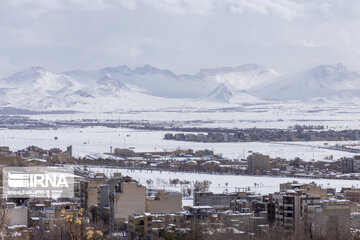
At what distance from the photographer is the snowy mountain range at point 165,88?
8875 cm

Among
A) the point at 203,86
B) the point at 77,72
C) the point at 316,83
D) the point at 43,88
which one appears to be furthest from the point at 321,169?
the point at 77,72

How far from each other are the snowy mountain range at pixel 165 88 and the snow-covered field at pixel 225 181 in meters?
61.6

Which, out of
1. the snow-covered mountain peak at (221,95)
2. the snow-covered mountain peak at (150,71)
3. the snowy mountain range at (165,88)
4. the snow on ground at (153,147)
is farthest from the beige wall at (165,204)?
the snow-covered mountain peak at (150,71)

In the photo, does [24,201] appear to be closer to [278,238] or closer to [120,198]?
[120,198]

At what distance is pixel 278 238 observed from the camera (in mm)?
7656

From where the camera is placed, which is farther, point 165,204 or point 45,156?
point 45,156

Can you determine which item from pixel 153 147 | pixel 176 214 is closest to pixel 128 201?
pixel 176 214

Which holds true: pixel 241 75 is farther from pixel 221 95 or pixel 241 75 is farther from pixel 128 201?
pixel 128 201

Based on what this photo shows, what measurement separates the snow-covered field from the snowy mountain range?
61581mm

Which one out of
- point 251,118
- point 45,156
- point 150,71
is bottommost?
point 45,156

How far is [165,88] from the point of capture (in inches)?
4980

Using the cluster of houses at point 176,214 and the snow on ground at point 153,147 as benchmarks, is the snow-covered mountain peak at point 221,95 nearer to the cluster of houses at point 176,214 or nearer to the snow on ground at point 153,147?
the snow on ground at point 153,147

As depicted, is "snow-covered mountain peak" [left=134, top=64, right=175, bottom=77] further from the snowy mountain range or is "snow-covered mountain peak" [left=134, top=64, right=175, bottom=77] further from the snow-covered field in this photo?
the snow-covered field

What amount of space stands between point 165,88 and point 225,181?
110711mm
